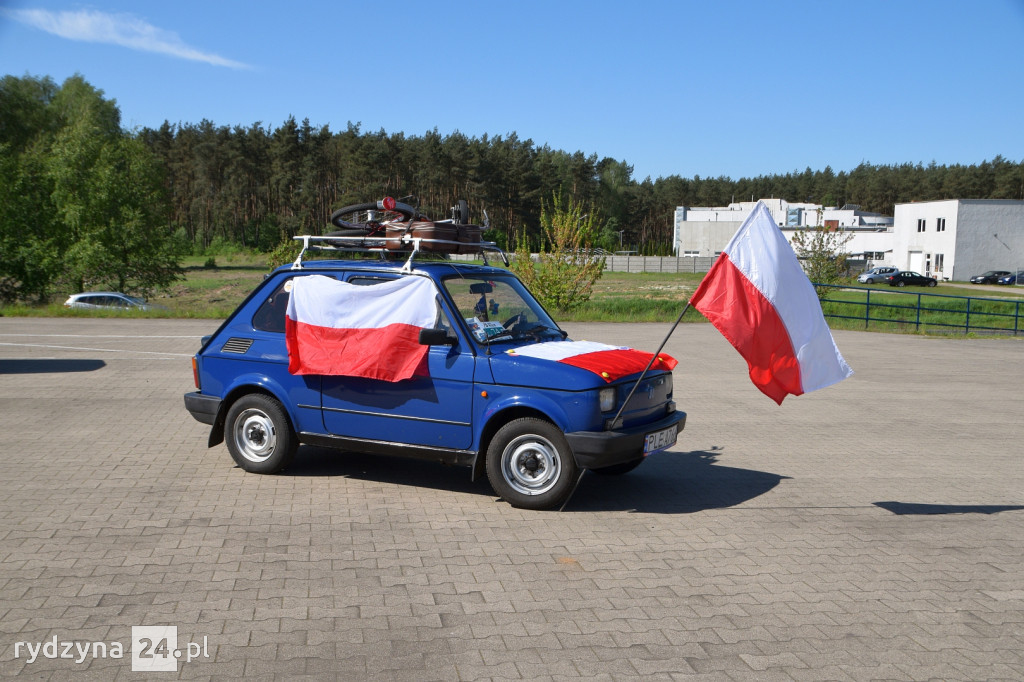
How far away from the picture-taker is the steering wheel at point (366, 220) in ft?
25.0

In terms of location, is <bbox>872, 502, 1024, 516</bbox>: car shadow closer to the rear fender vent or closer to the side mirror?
the side mirror

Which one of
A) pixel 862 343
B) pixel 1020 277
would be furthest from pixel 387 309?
pixel 1020 277

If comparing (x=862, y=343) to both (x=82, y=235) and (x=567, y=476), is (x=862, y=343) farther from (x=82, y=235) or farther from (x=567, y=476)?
(x=82, y=235)

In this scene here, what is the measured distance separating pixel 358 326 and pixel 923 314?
103 ft

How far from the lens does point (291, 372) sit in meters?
6.97

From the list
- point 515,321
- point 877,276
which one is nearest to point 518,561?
point 515,321

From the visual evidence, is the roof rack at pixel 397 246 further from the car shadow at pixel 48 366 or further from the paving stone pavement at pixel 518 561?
the car shadow at pixel 48 366

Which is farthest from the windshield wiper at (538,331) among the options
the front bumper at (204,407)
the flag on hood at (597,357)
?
the front bumper at (204,407)

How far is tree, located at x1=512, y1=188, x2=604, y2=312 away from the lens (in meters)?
29.2

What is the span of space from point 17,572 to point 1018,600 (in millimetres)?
5865

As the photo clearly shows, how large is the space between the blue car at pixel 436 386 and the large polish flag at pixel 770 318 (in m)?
0.84

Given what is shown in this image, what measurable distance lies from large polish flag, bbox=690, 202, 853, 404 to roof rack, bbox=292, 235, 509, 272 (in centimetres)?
222

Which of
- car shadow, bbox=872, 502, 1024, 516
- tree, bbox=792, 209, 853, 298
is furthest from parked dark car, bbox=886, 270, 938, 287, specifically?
car shadow, bbox=872, 502, 1024, 516

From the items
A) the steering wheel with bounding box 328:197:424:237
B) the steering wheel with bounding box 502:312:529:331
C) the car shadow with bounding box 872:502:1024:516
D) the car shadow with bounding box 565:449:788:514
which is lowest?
the car shadow with bounding box 565:449:788:514
